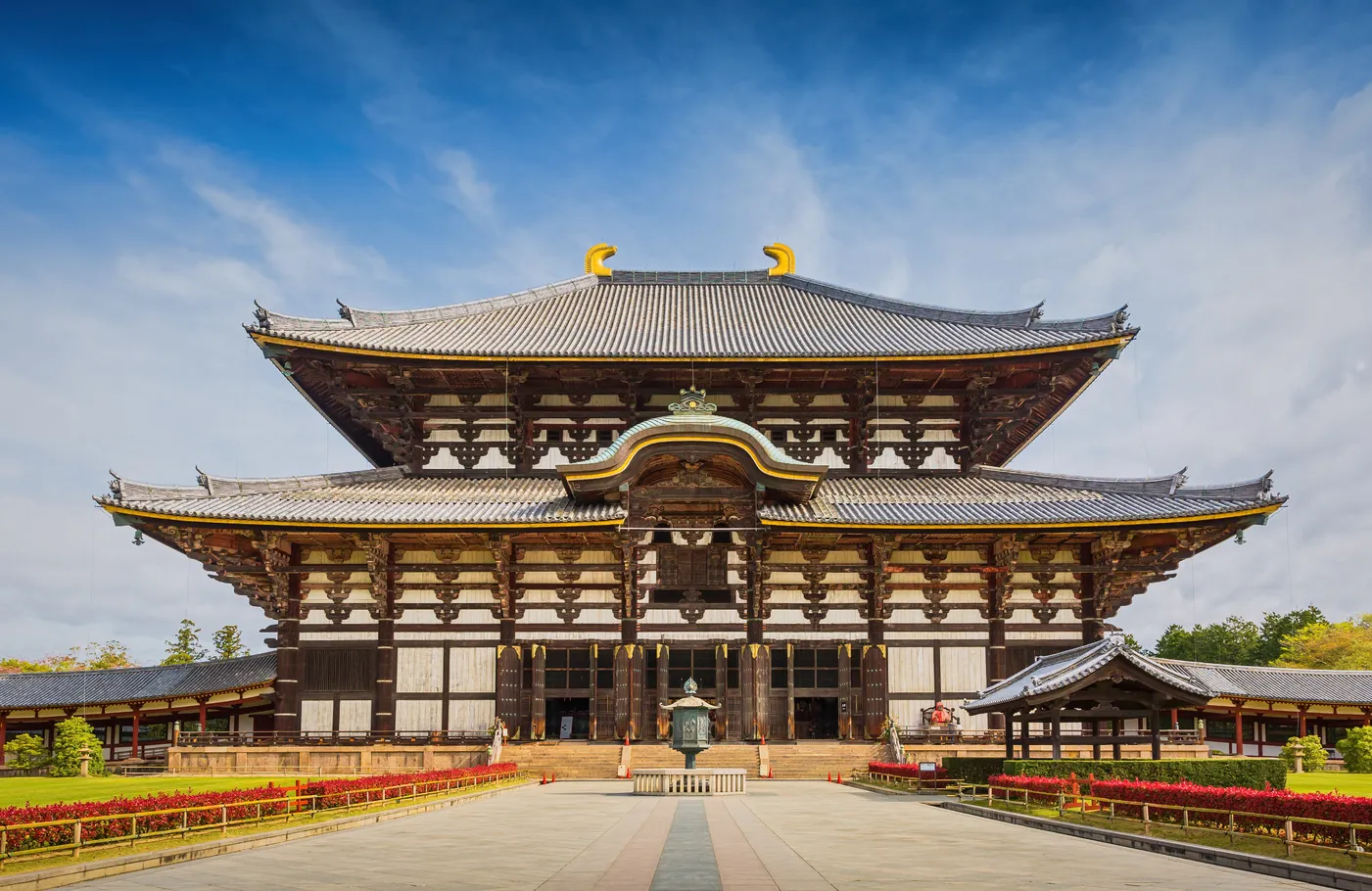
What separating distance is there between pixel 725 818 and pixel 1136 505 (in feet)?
70.5

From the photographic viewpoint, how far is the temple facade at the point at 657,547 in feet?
119

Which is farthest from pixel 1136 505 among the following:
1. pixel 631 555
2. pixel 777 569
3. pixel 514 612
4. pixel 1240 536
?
pixel 514 612

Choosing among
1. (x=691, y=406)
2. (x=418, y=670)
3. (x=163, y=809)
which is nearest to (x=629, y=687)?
(x=418, y=670)

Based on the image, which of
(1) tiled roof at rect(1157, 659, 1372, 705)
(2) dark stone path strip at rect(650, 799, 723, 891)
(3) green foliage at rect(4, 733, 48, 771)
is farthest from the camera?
(1) tiled roof at rect(1157, 659, 1372, 705)

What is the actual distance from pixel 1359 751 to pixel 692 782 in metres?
26.1

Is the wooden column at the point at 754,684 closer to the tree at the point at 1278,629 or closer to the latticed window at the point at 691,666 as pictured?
the latticed window at the point at 691,666

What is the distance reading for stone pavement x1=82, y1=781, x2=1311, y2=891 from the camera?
13.2 meters

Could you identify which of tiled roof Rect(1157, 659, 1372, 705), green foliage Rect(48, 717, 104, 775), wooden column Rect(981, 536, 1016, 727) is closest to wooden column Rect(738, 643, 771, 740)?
wooden column Rect(981, 536, 1016, 727)

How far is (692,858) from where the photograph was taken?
15398mm

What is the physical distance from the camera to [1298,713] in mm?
50344

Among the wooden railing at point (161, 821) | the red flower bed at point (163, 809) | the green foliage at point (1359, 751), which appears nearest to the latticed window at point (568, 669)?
the red flower bed at point (163, 809)

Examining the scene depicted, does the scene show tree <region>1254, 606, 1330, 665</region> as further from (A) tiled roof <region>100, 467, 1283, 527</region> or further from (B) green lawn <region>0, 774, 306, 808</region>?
(B) green lawn <region>0, 774, 306, 808</region>

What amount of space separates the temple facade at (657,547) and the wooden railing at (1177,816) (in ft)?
39.1

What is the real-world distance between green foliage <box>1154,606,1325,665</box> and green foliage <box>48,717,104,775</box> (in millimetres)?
70109
